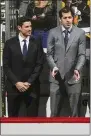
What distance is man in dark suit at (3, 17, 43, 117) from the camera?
21.9 ft

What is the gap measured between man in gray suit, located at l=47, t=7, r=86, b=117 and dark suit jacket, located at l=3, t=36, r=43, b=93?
0.47ft

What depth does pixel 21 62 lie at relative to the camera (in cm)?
671

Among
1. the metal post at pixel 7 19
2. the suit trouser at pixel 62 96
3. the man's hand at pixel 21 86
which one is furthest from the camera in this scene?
the metal post at pixel 7 19

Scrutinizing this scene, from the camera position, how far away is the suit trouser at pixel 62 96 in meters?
6.74

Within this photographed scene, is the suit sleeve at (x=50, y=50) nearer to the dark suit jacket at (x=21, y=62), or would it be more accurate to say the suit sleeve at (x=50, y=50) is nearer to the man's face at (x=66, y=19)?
the dark suit jacket at (x=21, y=62)

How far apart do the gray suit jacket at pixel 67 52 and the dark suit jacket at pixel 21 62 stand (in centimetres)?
14

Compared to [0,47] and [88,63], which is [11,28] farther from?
[88,63]

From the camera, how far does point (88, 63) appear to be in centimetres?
684

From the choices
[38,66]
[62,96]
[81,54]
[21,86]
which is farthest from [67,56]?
[21,86]

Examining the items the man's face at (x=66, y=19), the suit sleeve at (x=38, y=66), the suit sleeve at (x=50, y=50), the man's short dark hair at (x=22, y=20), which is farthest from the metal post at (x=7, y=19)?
the man's face at (x=66, y=19)

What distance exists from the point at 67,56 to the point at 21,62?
0.54m

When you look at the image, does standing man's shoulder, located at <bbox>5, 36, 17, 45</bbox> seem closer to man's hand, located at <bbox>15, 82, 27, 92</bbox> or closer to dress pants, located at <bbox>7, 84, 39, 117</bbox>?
man's hand, located at <bbox>15, 82, 27, 92</bbox>

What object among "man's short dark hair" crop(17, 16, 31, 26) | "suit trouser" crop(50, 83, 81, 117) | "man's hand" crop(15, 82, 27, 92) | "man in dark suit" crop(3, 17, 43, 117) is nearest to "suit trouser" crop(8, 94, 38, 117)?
"man in dark suit" crop(3, 17, 43, 117)

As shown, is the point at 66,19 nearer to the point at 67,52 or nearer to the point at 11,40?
the point at 67,52
